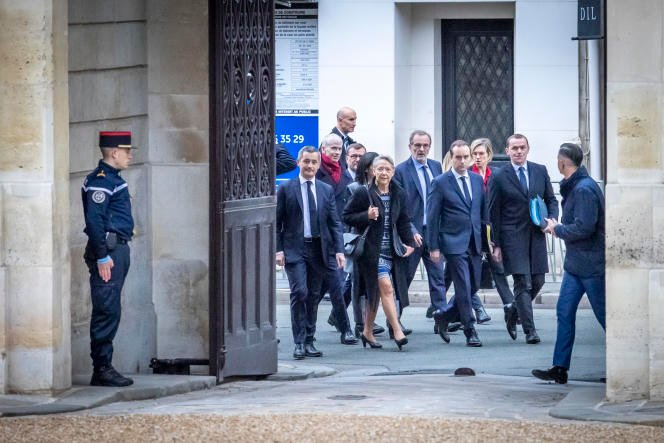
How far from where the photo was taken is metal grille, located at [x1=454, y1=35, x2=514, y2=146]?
81.7ft

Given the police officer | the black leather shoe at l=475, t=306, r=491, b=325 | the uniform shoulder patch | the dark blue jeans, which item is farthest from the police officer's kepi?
the black leather shoe at l=475, t=306, r=491, b=325

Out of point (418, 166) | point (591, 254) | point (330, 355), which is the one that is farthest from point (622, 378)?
point (418, 166)

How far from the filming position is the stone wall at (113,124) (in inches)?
514

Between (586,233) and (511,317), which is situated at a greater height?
(586,233)

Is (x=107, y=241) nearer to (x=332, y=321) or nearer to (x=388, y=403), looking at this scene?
(x=388, y=403)

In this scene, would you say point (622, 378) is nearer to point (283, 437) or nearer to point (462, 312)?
point (283, 437)

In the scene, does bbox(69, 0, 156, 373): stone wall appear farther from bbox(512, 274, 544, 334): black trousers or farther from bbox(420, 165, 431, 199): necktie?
bbox(420, 165, 431, 199): necktie

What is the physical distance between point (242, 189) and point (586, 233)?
255cm

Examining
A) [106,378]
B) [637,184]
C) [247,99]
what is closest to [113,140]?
[106,378]

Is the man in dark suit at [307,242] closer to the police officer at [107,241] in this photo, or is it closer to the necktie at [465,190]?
the necktie at [465,190]

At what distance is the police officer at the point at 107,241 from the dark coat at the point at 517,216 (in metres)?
4.56

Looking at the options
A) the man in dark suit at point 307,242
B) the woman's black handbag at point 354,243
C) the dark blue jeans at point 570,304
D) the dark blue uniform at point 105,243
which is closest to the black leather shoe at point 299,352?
the man in dark suit at point 307,242

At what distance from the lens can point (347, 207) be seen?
15953 mm

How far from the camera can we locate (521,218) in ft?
53.3
